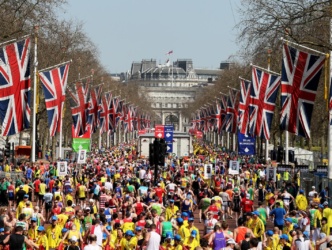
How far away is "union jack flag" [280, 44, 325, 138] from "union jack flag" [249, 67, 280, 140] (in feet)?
29.4

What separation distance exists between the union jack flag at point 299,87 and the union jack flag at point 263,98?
29.4ft

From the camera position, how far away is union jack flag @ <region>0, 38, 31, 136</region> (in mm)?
32719

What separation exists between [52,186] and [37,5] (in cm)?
842

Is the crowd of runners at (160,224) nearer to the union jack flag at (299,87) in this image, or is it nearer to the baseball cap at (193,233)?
the baseball cap at (193,233)

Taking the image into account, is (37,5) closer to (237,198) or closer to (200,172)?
(200,172)

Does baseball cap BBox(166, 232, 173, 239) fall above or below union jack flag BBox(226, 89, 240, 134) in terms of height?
below

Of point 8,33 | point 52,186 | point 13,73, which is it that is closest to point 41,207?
point 52,186

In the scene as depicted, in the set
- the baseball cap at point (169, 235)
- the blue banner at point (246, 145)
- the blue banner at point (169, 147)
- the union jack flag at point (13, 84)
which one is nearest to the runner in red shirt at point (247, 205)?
the union jack flag at point (13, 84)

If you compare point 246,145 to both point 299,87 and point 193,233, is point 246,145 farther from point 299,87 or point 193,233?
point 193,233

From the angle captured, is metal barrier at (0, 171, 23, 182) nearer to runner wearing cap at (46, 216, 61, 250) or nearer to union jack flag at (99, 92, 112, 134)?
runner wearing cap at (46, 216, 61, 250)

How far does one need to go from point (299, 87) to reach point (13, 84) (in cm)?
771

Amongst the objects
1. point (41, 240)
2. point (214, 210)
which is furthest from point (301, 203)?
point (41, 240)

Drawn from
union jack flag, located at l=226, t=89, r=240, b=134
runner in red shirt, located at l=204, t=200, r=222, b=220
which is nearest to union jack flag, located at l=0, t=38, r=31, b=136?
runner in red shirt, located at l=204, t=200, r=222, b=220

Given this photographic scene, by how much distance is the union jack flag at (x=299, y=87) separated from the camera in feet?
103
